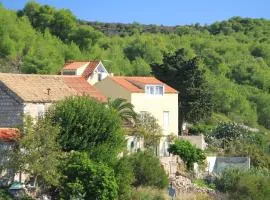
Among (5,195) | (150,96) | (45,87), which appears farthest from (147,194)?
(150,96)

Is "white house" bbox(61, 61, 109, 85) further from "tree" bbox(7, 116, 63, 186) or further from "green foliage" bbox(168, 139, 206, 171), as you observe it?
"tree" bbox(7, 116, 63, 186)

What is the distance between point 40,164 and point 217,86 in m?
53.2

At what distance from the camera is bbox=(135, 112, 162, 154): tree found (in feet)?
163

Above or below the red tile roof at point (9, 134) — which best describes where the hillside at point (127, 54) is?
above

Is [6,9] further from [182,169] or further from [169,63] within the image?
[182,169]

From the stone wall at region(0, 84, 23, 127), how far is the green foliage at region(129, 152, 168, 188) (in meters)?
7.58

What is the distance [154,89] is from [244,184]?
1014 cm

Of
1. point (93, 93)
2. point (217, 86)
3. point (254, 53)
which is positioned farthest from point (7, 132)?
point (254, 53)

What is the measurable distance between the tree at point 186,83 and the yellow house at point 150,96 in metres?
5.18

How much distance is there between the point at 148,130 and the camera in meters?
50.3

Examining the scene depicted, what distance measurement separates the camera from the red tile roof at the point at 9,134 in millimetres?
40000

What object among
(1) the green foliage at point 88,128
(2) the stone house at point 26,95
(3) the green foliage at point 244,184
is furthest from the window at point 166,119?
(1) the green foliage at point 88,128

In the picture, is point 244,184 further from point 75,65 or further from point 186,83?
point 75,65

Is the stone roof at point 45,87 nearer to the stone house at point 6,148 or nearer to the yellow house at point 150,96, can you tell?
the yellow house at point 150,96
